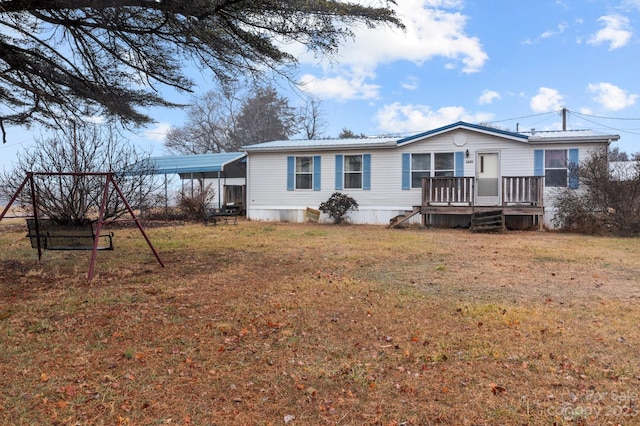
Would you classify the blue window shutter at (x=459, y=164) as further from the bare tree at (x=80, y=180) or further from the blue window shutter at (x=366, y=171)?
the bare tree at (x=80, y=180)

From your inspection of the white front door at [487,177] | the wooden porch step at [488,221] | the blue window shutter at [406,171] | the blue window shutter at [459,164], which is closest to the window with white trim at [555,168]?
the white front door at [487,177]

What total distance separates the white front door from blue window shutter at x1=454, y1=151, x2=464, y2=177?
1.53ft

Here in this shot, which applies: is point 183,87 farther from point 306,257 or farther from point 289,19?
point 306,257

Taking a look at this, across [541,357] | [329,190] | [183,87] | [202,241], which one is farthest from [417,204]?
[541,357]

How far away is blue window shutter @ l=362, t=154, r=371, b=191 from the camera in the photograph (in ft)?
48.3

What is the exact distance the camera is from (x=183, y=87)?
6.75 m

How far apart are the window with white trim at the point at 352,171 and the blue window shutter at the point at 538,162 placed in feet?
18.2

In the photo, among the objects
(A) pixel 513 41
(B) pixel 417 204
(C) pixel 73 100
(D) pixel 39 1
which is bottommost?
(B) pixel 417 204

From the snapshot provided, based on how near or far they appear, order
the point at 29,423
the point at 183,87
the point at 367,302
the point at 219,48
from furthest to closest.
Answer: the point at 183,87
the point at 219,48
the point at 367,302
the point at 29,423

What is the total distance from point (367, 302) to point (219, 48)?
3884mm

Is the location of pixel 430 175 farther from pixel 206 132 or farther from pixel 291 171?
pixel 206 132

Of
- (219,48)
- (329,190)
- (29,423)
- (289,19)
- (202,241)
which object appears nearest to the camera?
(29,423)

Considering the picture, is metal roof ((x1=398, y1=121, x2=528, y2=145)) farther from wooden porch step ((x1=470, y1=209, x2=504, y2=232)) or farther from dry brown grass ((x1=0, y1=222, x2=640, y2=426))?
dry brown grass ((x1=0, y1=222, x2=640, y2=426))

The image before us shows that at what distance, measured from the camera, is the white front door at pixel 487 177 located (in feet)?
44.3
